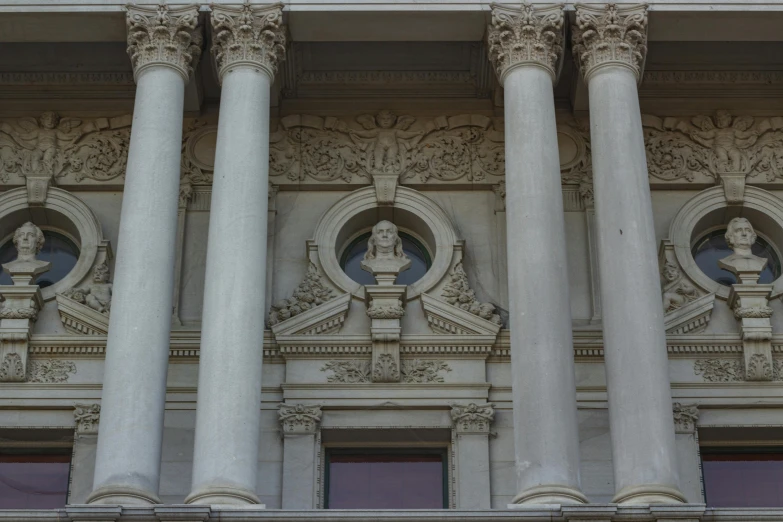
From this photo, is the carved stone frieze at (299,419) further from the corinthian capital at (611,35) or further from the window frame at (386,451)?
the corinthian capital at (611,35)

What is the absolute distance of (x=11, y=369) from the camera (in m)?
25.0

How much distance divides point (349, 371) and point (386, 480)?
1.72 m

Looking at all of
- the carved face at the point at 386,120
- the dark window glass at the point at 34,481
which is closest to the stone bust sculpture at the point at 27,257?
the dark window glass at the point at 34,481

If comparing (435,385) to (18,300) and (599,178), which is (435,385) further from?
(18,300)

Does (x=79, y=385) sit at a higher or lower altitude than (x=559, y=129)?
lower

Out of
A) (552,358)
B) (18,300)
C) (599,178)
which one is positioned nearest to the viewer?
(552,358)

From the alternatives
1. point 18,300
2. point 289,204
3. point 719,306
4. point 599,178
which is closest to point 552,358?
point 599,178

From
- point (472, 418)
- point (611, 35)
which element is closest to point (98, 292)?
point (472, 418)

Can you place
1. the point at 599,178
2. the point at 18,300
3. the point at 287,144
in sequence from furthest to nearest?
the point at 287,144, the point at 18,300, the point at 599,178

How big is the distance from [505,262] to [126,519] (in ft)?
27.7

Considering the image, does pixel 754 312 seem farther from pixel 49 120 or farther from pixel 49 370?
pixel 49 120

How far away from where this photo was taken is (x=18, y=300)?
25.6m

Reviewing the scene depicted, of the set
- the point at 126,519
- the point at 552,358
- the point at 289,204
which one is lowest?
the point at 126,519

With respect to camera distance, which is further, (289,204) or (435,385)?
(289,204)
